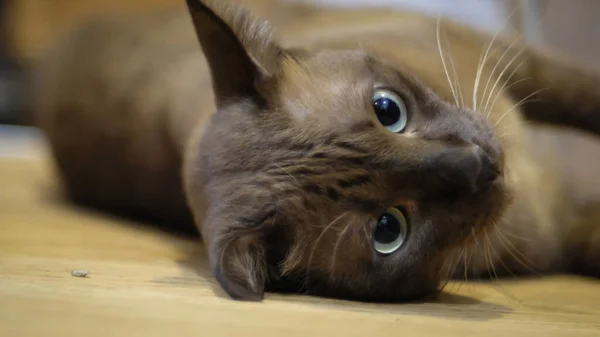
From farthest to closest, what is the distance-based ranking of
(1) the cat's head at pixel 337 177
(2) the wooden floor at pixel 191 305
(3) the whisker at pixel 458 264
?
(3) the whisker at pixel 458 264
(1) the cat's head at pixel 337 177
(2) the wooden floor at pixel 191 305

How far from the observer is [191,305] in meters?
0.94

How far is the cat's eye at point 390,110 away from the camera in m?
1.05

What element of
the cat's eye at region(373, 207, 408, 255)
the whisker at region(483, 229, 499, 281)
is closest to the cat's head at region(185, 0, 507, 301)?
the cat's eye at region(373, 207, 408, 255)

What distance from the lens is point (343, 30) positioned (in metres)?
1.58

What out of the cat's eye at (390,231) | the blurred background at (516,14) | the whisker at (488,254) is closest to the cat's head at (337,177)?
the cat's eye at (390,231)

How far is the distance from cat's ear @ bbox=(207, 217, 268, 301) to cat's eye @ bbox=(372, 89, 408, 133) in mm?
252

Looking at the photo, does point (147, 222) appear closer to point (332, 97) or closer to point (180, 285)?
point (180, 285)

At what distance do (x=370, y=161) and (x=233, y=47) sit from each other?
29cm

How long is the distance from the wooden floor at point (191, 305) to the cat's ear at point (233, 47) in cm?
31

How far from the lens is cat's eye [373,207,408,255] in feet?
3.32

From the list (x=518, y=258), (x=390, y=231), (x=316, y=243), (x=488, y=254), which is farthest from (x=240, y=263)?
(x=518, y=258)

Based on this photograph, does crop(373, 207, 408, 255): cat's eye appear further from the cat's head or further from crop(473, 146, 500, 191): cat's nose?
crop(473, 146, 500, 191): cat's nose

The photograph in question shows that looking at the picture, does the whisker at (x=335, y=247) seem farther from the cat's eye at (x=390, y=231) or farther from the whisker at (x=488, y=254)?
the whisker at (x=488, y=254)

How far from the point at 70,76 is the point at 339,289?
1.16 m
